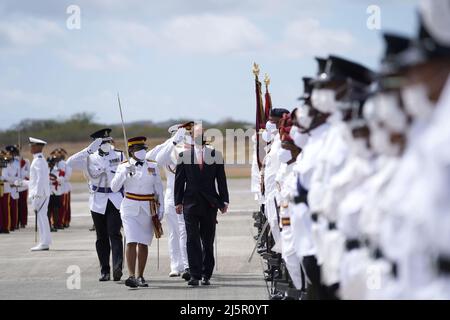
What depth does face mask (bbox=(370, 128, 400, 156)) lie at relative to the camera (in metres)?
5.95

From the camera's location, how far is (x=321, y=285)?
903 centimetres

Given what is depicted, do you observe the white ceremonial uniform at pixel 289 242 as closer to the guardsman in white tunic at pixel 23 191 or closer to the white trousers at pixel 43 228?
the white trousers at pixel 43 228

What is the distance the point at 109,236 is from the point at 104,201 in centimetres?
48

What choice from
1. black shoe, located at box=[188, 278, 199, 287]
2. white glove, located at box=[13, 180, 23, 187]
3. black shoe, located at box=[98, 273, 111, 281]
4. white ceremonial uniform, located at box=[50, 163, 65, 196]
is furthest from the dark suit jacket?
white glove, located at box=[13, 180, 23, 187]

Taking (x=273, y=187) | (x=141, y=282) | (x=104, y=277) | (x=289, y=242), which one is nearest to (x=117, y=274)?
(x=104, y=277)

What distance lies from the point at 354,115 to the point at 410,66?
5.80 ft

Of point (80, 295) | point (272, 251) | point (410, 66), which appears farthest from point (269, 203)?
point (410, 66)

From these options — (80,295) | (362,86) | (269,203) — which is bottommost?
(80,295)

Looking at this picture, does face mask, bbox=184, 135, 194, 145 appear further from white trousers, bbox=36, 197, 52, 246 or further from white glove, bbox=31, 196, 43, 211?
white trousers, bbox=36, 197, 52, 246

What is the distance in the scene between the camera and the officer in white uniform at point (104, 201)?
15703mm

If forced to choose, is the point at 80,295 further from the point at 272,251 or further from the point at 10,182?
the point at 10,182

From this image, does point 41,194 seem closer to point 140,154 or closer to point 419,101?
point 140,154

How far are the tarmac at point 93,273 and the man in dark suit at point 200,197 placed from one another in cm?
44
